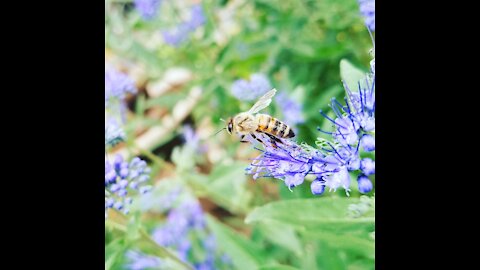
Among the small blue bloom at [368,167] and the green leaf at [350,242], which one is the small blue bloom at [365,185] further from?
the green leaf at [350,242]

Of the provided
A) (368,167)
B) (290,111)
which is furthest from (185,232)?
(368,167)

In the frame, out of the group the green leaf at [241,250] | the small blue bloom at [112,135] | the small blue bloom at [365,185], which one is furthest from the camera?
the green leaf at [241,250]

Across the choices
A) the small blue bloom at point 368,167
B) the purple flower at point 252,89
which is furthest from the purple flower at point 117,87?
the small blue bloom at point 368,167

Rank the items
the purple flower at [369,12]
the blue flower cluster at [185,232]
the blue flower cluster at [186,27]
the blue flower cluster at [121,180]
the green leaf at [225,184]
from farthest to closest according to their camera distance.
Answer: the blue flower cluster at [186,27], the blue flower cluster at [185,232], the green leaf at [225,184], the blue flower cluster at [121,180], the purple flower at [369,12]

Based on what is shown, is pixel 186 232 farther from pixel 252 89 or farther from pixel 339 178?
pixel 339 178

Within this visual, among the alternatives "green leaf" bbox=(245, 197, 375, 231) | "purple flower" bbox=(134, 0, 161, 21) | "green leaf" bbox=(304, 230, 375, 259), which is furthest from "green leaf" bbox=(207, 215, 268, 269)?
"purple flower" bbox=(134, 0, 161, 21)

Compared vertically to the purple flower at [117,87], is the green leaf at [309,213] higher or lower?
lower
